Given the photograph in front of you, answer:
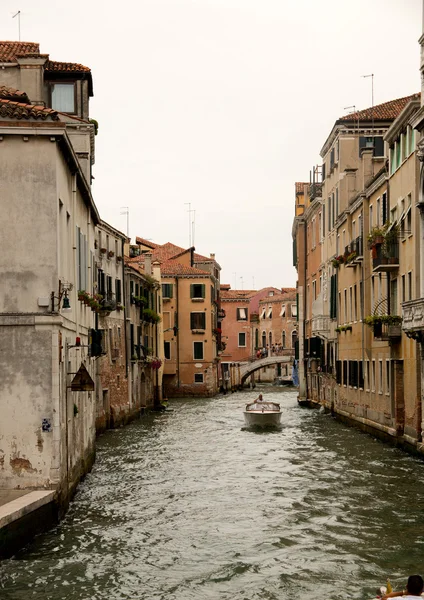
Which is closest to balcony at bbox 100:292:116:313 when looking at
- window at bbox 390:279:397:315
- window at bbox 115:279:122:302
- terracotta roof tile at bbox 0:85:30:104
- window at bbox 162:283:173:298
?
window at bbox 115:279:122:302

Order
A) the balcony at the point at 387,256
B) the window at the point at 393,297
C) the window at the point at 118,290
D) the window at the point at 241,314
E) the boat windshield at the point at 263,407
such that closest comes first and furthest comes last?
the balcony at the point at 387,256
the window at the point at 393,297
the boat windshield at the point at 263,407
the window at the point at 118,290
the window at the point at 241,314

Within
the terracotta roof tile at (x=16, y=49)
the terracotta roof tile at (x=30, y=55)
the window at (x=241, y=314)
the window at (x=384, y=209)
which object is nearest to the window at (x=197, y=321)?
the window at (x=241, y=314)

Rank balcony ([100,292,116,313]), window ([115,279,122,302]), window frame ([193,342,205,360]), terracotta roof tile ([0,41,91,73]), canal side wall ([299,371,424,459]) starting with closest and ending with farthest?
terracotta roof tile ([0,41,91,73])
canal side wall ([299,371,424,459])
balcony ([100,292,116,313])
window ([115,279,122,302])
window frame ([193,342,205,360])

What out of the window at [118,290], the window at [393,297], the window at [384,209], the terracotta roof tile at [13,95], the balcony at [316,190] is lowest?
the window at [393,297]

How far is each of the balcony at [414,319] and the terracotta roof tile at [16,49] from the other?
9.85 meters

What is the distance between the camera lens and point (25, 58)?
19.6 meters

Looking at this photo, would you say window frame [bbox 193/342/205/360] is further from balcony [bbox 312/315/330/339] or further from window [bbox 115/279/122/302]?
window [bbox 115/279/122/302]

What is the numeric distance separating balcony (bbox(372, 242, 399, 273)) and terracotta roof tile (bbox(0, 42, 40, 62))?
10.2 metres

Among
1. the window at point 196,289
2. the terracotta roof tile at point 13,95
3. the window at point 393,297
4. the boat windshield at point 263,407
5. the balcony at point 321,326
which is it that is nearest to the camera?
the terracotta roof tile at point 13,95

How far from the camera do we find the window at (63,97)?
71.6 feet

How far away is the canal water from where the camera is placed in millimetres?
11258

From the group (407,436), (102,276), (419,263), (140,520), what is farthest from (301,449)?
(140,520)

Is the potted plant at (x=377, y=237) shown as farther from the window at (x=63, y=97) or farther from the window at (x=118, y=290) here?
the window at (x=118, y=290)

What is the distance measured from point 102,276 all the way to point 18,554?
20.1 meters
